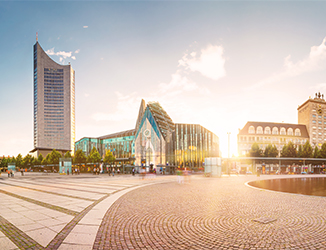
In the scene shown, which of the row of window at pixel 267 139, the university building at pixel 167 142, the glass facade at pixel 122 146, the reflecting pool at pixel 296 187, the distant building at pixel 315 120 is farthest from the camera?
the glass facade at pixel 122 146

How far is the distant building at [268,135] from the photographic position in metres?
92.5

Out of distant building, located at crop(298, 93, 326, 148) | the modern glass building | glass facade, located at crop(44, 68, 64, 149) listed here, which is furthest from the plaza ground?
glass facade, located at crop(44, 68, 64, 149)

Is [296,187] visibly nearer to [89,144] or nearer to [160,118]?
[160,118]

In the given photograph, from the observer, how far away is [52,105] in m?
179

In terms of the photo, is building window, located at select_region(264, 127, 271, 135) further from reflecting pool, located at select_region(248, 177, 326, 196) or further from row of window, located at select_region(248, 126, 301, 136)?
reflecting pool, located at select_region(248, 177, 326, 196)

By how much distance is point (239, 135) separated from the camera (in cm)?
9262

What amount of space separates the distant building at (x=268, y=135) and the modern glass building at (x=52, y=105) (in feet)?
461

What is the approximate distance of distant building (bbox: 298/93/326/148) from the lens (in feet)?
323

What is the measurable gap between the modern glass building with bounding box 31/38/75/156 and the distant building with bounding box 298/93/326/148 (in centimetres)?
16240

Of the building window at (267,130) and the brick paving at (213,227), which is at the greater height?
the building window at (267,130)

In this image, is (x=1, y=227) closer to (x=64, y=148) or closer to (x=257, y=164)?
(x=257, y=164)

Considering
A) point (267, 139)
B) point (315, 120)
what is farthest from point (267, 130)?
point (315, 120)

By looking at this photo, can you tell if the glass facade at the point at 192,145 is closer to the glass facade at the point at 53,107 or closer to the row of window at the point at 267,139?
the row of window at the point at 267,139

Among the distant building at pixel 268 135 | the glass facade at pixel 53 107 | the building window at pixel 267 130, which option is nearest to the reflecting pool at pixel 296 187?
the distant building at pixel 268 135
